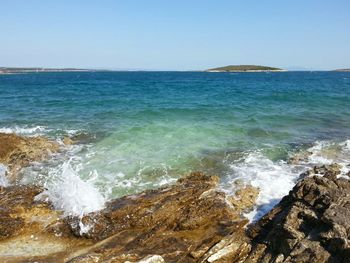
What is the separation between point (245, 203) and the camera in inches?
508

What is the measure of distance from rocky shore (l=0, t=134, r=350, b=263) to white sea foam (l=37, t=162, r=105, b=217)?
0.33m

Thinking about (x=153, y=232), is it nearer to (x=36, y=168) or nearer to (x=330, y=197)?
(x=330, y=197)

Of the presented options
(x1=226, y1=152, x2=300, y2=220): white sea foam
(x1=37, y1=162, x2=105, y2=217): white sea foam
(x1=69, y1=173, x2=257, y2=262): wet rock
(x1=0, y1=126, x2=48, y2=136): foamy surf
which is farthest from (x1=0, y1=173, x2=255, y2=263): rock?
(x1=0, y1=126, x2=48, y2=136): foamy surf

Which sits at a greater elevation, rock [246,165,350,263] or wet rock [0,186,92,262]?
rock [246,165,350,263]

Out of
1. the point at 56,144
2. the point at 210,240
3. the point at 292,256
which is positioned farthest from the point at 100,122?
the point at 292,256

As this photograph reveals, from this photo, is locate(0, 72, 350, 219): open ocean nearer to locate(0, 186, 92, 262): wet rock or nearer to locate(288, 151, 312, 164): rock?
locate(288, 151, 312, 164): rock

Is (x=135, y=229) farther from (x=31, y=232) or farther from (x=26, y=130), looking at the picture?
(x=26, y=130)

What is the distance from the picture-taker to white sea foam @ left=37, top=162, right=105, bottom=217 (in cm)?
1230

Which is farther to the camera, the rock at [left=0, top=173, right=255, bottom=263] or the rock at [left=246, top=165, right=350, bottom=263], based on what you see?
the rock at [left=0, top=173, right=255, bottom=263]

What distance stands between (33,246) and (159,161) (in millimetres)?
9433

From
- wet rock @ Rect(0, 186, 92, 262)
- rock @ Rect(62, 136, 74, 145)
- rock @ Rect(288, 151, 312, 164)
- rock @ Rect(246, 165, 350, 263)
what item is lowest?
wet rock @ Rect(0, 186, 92, 262)

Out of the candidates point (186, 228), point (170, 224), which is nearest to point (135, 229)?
point (170, 224)

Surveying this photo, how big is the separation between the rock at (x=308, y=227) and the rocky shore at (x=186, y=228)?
0.02 metres

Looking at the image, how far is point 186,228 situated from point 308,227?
3.54 meters
